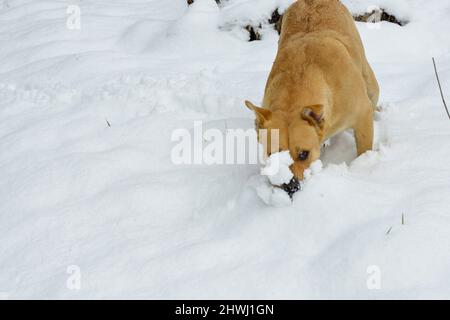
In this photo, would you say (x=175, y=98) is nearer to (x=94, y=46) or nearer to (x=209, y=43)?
(x=209, y=43)

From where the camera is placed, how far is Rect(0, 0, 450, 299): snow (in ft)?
8.72

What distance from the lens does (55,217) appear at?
130 inches

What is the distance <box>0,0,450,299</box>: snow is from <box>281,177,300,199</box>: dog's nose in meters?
0.04

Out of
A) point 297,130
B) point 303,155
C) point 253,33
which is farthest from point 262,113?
point 253,33

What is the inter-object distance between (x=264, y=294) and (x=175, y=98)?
2729mm

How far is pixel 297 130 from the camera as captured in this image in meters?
3.17

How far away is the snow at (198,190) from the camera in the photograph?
105 inches

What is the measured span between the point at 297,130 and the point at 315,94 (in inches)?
14.9

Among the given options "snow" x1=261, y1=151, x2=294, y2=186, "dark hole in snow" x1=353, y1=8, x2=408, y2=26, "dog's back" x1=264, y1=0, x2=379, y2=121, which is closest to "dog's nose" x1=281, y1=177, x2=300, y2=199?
"snow" x1=261, y1=151, x2=294, y2=186

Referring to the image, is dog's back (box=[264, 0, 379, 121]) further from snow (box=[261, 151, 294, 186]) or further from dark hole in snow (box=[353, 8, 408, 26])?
dark hole in snow (box=[353, 8, 408, 26])

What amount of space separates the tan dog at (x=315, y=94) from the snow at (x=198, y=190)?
206 millimetres

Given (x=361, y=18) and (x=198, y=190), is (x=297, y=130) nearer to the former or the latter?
(x=198, y=190)

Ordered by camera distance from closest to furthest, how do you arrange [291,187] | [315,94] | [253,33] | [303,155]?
1. [291,187]
2. [303,155]
3. [315,94]
4. [253,33]

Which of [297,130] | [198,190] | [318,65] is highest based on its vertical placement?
[318,65]
